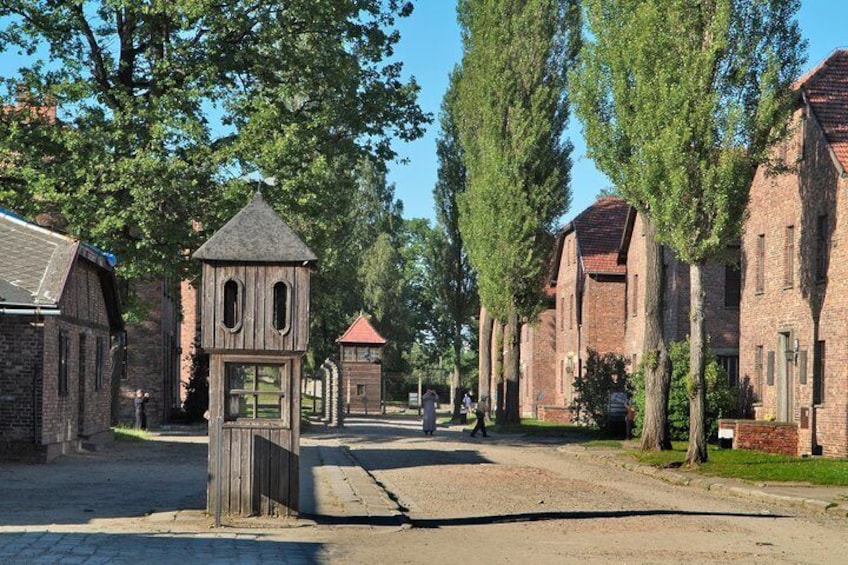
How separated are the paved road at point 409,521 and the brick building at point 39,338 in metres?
1.13

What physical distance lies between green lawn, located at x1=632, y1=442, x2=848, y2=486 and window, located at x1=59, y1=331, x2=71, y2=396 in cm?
1259

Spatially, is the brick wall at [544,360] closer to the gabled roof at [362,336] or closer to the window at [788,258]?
the gabled roof at [362,336]

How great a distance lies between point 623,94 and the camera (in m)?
30.7

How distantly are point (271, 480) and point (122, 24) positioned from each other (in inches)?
847

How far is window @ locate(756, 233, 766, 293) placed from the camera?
3778cm

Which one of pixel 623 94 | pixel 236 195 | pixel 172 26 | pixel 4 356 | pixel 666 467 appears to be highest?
pixel 172 26

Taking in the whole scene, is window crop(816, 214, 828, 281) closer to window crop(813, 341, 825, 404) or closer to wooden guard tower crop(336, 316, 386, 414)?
window crop(813, 341, 825, 404)

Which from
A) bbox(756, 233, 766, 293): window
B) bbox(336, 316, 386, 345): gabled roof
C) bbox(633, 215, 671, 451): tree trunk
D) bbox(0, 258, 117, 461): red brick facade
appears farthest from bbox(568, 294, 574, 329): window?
bbox(0, 258, 117, 461): red brick facade

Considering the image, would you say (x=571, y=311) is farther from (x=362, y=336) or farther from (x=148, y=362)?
(x=148, y=362)

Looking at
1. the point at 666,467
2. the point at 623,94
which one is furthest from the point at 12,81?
the point at 666,467

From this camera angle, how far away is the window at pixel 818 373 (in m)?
33.2

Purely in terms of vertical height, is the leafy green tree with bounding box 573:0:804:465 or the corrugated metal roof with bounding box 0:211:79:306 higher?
the leafy green tree with bounding box 573:0:804:465

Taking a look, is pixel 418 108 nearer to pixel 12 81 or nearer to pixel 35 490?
pixel 12 81

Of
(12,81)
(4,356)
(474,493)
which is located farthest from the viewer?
(12,81)
